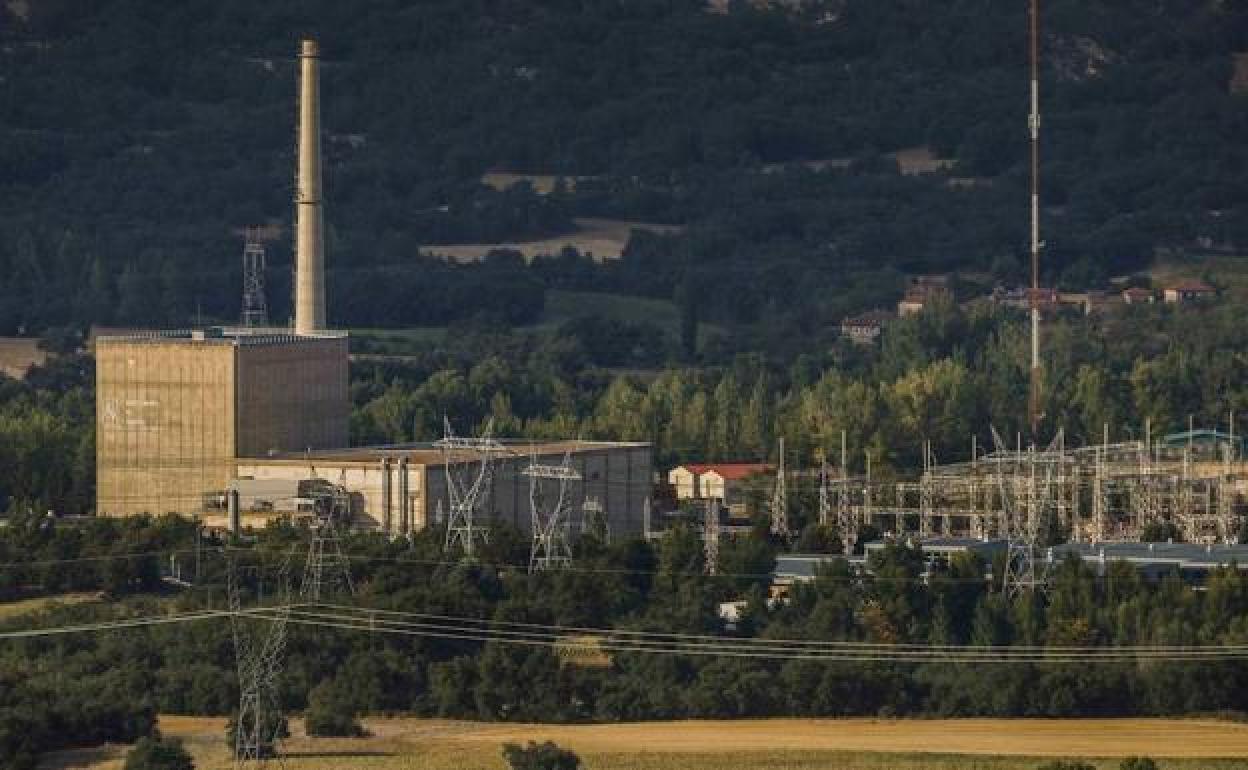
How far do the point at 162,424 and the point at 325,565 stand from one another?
60.0ft

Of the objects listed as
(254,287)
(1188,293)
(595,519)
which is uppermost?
(1188,293)

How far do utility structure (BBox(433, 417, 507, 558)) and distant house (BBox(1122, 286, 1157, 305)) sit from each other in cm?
8597

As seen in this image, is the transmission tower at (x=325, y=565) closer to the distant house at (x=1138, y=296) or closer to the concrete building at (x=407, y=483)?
the concrete building at (x=407, y=483)

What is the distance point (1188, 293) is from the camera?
193m

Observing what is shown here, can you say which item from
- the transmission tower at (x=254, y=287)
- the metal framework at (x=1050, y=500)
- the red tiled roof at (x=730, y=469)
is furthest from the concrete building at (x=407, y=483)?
the red tiled roof at (x=730, y=469)

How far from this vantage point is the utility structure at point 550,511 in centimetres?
9319

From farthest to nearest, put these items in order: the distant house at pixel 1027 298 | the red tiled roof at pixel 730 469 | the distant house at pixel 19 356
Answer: the distant house at pixel 1027 298 < the distant house at pixel 19 356 < the red tiled roof at pixel 730 469

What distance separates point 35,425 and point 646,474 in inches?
857

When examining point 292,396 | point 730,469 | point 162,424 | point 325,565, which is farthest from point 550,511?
point 325,565

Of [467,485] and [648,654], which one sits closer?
[648,654]

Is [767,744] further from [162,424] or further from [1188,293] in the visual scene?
[1188,293]

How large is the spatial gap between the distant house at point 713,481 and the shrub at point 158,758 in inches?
1888

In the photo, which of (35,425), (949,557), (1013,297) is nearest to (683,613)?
(949,557)

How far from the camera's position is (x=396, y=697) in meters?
81.0
